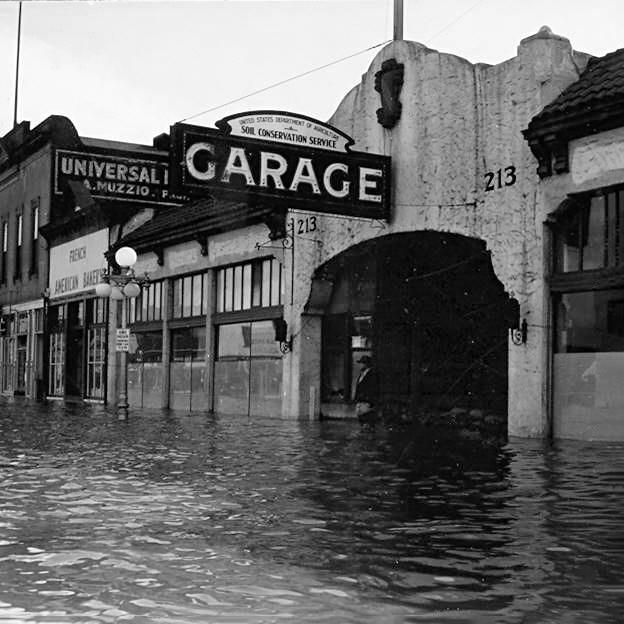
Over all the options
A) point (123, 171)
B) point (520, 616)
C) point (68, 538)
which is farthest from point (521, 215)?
point (520, 616)

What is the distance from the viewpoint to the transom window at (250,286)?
79.6 feet

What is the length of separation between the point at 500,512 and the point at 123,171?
14.1 metres

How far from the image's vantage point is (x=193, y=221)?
27219 millimetres

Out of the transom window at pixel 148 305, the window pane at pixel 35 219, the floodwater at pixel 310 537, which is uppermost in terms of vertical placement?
the window pane at pixel 35 219

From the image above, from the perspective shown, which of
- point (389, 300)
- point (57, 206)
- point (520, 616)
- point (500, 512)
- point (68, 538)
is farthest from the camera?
point (57, 206)

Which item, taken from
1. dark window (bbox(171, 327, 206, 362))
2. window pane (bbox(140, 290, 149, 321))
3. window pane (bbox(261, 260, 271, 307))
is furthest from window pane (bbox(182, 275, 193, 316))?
window pane (bbox(261, 260, 271, 307))

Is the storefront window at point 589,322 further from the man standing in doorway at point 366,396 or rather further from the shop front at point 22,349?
the shop front at point 22,349

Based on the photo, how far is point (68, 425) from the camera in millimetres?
19969

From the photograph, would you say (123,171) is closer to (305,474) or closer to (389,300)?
(389,300)

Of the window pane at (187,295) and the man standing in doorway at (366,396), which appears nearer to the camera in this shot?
the man standing in doorway at (366,396)


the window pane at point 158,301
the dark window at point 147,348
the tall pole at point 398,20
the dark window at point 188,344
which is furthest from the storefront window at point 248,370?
the tall pole at point 398,20

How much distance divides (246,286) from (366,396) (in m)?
5.59

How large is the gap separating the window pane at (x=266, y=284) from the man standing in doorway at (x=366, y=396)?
13.1ft

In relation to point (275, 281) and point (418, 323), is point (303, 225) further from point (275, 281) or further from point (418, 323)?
point (418, 323)
